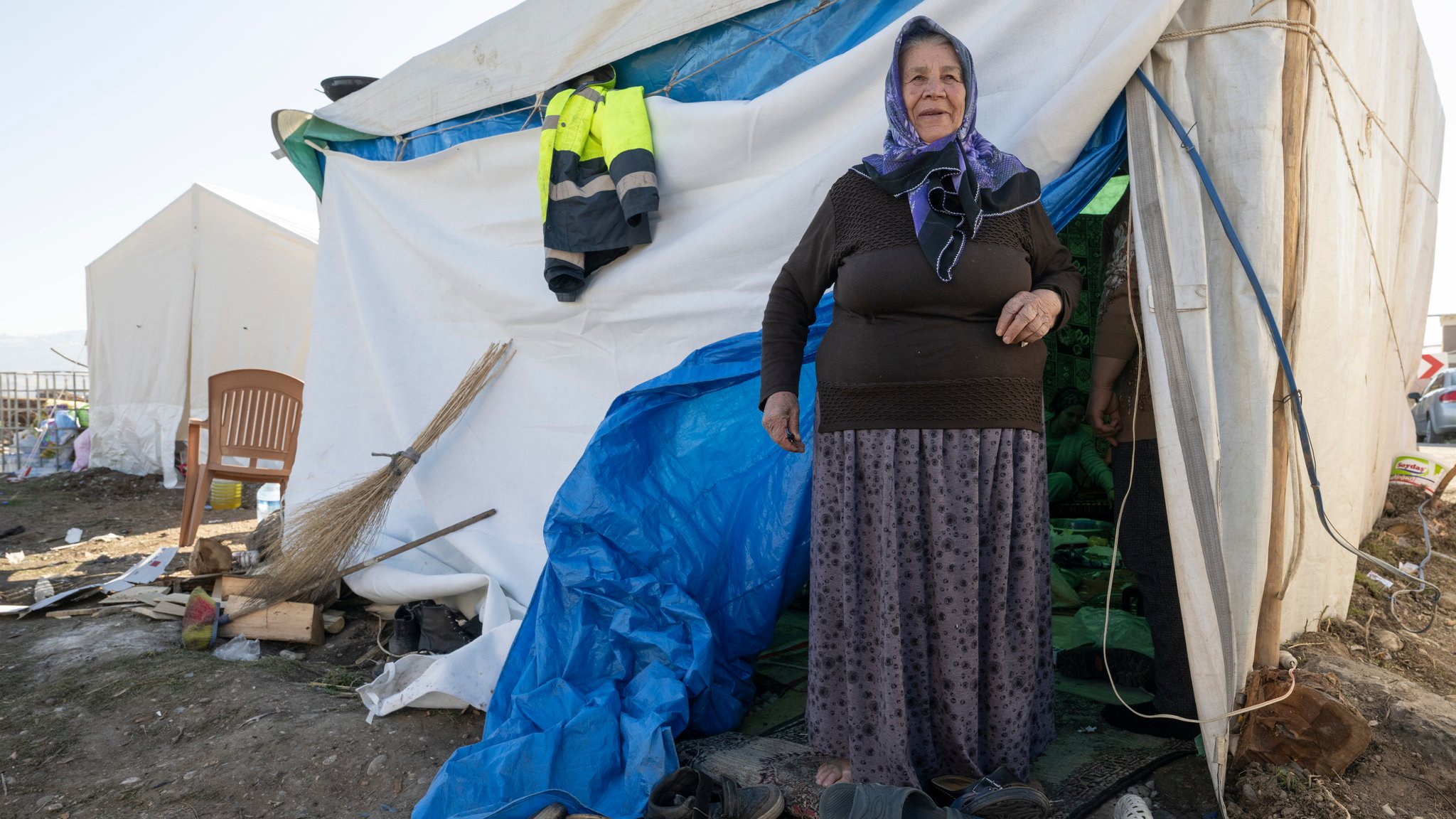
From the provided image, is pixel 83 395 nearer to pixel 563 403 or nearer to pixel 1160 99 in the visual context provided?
pixel 563 403

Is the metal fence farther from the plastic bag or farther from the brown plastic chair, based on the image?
the plastic bag

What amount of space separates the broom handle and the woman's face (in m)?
2.36

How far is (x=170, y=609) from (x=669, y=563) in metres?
2.64

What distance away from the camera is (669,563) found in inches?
97.1

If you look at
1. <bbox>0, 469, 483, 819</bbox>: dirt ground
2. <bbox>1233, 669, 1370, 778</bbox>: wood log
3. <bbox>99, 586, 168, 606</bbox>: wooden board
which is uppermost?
<bbox>1233, 669, 1370, 778</bbox>: wood log

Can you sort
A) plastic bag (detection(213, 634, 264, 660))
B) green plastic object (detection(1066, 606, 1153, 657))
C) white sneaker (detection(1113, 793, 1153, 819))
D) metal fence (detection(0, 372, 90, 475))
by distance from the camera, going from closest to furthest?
white sneaker (detection(1113, 793, 1153, 819)) < green plastic object (detection(1066, 606, 1153, 657)) < plastic bag (detection(213, 634, 264, 660)) < metal fence (detection(0, 372, 90, 475))

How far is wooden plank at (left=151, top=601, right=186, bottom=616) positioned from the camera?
12.2ft

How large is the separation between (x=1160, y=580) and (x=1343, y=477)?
695 millimetres

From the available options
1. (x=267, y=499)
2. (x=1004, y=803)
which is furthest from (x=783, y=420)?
(x=267, y=499)

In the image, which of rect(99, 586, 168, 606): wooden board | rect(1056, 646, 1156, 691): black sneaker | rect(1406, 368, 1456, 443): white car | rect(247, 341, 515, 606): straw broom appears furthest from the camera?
rect(1406, 368, 1456, 443): white car

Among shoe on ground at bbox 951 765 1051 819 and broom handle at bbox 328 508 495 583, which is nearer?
shoe on ground at bbox 951 765 1051 819

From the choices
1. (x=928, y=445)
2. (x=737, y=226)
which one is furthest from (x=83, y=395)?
(x=928, y=445)

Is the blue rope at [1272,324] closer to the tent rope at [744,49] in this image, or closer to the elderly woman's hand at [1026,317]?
the elderly woman's hand at [1026,317]

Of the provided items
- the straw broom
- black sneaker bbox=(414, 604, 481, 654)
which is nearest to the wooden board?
the straw broom
